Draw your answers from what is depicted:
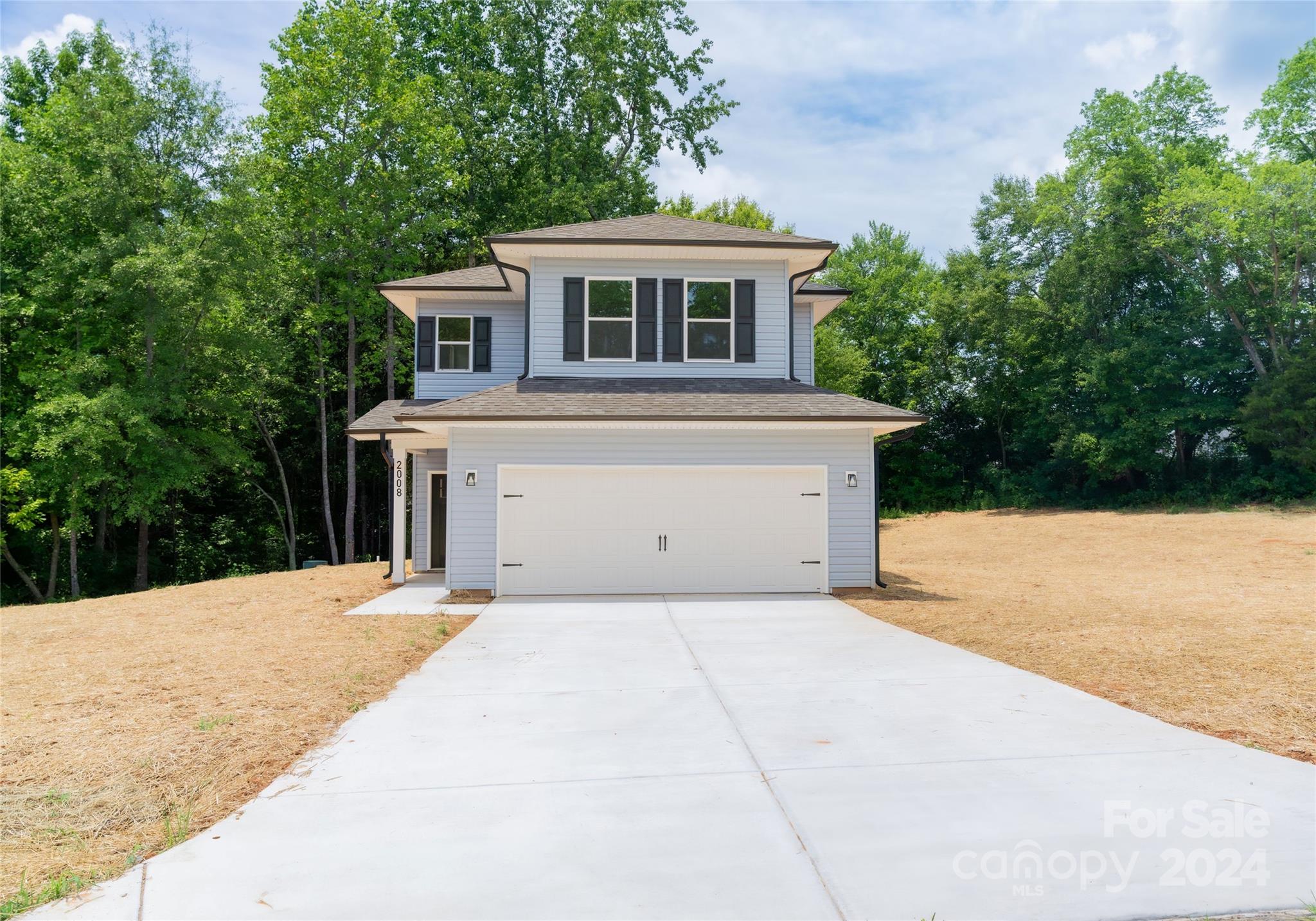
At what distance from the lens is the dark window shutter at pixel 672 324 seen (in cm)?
1423

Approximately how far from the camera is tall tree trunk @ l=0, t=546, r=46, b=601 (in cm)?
2078

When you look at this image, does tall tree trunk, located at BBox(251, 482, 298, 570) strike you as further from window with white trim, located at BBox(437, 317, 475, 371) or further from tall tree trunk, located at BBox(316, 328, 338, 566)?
window with white trim, located at BBox(437, 317, 475, 371)

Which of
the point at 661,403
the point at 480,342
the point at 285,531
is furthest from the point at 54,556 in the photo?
Result: the point at 661,403

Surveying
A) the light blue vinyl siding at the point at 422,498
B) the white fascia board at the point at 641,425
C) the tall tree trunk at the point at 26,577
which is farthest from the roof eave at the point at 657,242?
the tall tree trunk at the point at 26,577

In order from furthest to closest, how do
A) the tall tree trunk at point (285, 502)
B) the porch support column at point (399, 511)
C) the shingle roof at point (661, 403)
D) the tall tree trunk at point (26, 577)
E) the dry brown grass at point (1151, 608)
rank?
the tall tree trunk at point (285, 502) → the tall tree trunk at point (26, 577) → the porch support column at point (399, 511) → the shingle roof at point (661, 403) → the dry brown grass at point (1151, 608)

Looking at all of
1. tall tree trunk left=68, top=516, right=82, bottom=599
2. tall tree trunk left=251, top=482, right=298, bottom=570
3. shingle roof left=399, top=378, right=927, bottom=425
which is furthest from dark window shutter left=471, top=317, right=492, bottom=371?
tall tree trunk left=251, top=482, right=298, bottom=570

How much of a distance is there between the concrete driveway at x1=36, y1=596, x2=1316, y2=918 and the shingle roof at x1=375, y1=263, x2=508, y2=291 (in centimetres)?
1108

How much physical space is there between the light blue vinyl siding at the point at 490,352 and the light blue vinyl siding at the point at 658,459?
4.15m

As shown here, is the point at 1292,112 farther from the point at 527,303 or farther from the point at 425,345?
the point at 425,345

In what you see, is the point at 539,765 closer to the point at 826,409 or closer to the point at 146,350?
the point at 826,409

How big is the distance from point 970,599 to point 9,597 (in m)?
24.0

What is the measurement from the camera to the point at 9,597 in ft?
70.4

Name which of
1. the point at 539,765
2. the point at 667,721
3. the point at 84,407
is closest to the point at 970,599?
the point at 667,721

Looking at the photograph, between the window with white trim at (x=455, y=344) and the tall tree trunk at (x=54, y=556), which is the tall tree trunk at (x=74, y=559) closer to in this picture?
the tall tree trunk at (x=54, y=556)
